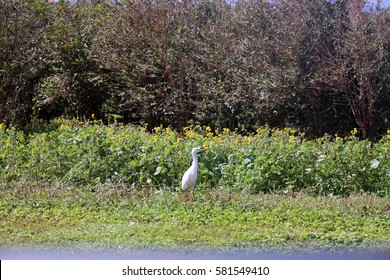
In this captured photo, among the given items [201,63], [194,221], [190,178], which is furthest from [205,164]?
[201,63]

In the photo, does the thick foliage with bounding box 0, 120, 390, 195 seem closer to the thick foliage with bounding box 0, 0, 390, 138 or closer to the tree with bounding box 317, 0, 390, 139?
the tree with bounding box 317, 0, 390, 139

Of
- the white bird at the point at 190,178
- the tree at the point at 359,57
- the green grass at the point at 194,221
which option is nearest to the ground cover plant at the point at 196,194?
the green grass at the point at 194,221

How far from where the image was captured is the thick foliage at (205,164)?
28.1 ft

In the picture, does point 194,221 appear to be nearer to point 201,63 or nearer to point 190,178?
point 190,178

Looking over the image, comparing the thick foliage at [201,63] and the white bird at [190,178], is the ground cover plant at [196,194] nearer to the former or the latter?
the white bird at [190,178]

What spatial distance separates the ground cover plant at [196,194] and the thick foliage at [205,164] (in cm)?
1

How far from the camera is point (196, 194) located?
823cm

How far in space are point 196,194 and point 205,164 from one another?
0.81m

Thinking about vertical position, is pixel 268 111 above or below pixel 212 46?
below

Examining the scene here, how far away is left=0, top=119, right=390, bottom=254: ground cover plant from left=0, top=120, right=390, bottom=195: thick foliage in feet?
0.05

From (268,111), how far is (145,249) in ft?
23.3

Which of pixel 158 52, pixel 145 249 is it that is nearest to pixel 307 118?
pixel 158 52

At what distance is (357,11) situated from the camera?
11883 millimetres
